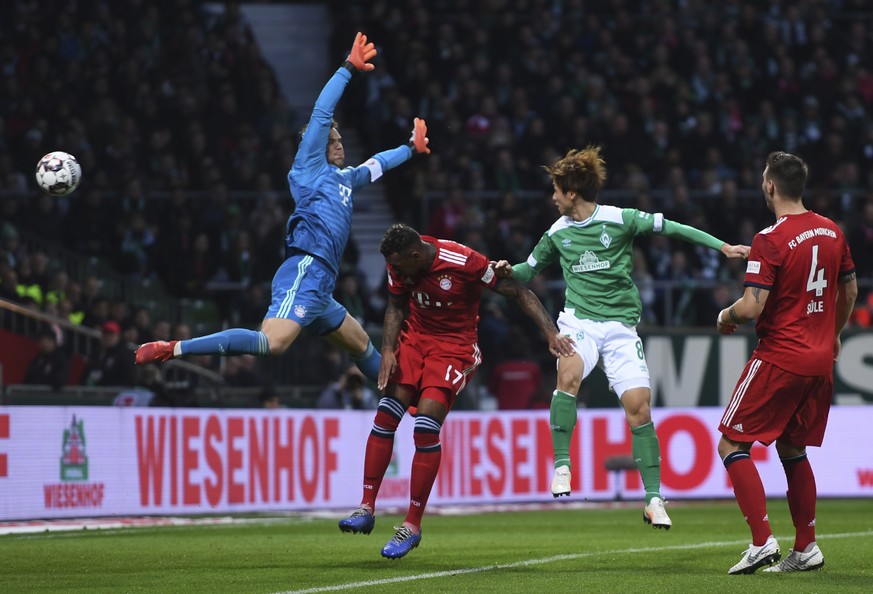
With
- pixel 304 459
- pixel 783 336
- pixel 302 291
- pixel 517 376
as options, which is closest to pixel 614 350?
pixel 783 336

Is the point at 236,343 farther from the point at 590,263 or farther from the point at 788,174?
the point at 788,174

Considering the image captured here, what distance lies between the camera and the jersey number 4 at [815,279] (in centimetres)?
816

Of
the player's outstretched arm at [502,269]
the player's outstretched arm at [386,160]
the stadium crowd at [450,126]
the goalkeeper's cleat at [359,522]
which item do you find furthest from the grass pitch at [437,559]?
the stadium crowd at [450,126]

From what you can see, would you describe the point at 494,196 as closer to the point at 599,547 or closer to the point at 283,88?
the point at 283,88

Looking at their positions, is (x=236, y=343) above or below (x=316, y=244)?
below

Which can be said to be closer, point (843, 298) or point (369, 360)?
point (843, 298)

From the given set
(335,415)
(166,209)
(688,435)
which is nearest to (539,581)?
(335,415)

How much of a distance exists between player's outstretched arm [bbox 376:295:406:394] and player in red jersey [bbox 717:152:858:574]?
2215mm

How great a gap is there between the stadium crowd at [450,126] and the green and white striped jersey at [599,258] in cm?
824

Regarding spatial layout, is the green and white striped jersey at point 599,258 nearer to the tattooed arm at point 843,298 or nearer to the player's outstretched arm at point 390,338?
the player's outstretched arm at point 390,338

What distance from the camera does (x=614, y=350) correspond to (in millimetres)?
9758

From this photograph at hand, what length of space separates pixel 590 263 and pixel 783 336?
185cm

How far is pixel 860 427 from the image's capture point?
1838 cm

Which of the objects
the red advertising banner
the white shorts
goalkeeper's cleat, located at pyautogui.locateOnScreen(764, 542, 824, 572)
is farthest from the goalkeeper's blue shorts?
the red advertising banner
